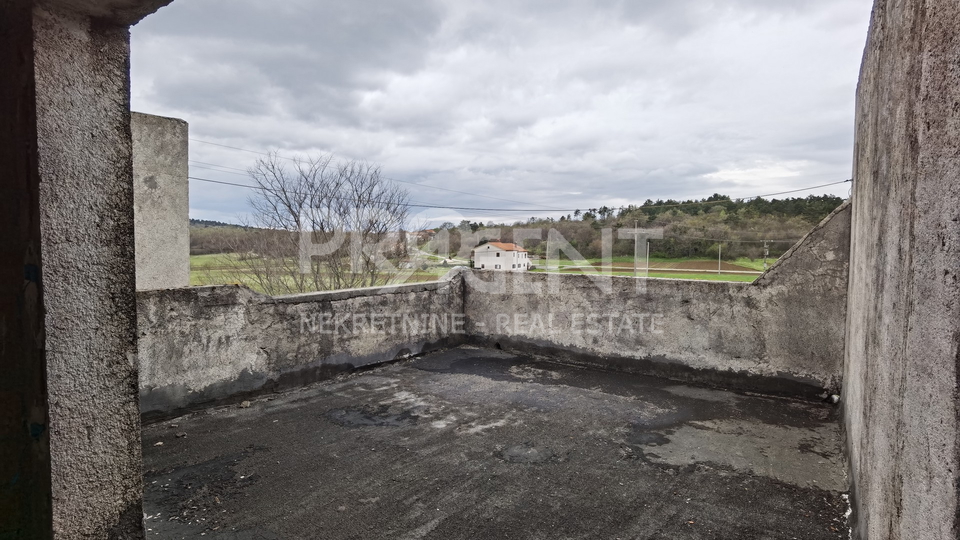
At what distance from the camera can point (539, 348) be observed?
6.41m

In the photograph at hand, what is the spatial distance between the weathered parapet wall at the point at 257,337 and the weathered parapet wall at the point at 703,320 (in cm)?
156

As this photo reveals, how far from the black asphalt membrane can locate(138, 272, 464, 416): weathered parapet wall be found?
261mm

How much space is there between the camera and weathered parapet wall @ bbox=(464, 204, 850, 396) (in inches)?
177

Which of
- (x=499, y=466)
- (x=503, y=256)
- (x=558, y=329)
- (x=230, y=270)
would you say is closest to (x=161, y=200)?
(x=230, y=270)

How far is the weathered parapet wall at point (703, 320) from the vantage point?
177 inches

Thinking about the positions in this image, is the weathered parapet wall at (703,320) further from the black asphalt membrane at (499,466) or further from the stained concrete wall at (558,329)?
the black asphalt membrane at (499,466)

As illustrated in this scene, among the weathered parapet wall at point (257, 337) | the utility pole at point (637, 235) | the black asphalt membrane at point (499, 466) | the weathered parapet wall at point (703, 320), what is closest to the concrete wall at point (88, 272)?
the black asphalt membrane at point (499, 466)

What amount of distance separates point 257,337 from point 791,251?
5261 mm

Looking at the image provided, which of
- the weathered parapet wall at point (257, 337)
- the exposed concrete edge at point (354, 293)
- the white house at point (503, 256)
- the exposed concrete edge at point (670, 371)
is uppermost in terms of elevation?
the white house at point (503, 256)

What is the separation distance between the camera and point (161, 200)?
495 cm

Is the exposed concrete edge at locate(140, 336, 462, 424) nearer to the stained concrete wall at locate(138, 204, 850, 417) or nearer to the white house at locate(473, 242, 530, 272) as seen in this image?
the stained concrete wall at locate(138, 204, 850, 417)

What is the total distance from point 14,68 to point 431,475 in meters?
2.87

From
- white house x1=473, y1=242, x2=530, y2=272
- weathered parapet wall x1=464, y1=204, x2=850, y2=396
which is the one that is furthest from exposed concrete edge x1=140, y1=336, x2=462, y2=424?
white house x1=473, y1=242, x2=530, y2=272

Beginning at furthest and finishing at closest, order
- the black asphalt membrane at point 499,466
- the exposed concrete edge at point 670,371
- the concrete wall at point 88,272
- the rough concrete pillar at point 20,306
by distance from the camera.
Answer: the exposed concrete edge at point 670,371 < the black asphalt membrane at point 499,466 < the concrete wall at point 88,272 < the rough concrete pillar at point 20,306
